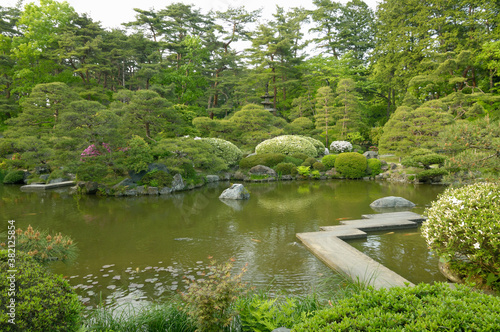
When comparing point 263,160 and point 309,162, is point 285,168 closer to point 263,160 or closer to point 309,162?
point 263,160

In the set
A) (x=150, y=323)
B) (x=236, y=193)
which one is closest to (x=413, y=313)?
(x=150, y=323)

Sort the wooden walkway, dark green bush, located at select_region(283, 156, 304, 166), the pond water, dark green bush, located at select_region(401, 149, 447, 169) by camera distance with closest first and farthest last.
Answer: the wooden walkway, the pond water, dark green bush, located at select_region(401, 149, 447, 169), dark green bush, located at select_region(283, 156, 304, 166)

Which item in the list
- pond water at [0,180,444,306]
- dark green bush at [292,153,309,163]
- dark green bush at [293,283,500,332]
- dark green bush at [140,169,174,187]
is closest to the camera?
dark green bush at [293,283,500,332]

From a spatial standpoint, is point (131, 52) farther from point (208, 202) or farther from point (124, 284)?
point (124, 284)

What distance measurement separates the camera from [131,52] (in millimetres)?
21750

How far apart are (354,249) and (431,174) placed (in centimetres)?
994

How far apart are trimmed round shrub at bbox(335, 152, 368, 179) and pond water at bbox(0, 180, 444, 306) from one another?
Result: 163 inches

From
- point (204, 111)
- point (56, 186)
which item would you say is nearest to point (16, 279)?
point (56, 186)

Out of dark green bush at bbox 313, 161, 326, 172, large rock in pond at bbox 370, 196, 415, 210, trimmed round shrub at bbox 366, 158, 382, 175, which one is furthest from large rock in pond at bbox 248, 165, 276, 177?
large rock in pond at bbox 370, 196, 415, 210

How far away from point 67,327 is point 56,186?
44.2ft

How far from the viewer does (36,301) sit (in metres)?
2.03

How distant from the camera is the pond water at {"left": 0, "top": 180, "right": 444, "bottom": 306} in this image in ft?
13.7

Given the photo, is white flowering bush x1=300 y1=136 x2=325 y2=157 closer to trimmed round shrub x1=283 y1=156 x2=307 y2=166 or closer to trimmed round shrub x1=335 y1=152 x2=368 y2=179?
trimmed round shrub x1=283 y1=156 x2=307 y2=166

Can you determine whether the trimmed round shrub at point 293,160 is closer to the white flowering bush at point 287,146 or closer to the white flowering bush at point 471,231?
the white flowering bush at point 287,146
